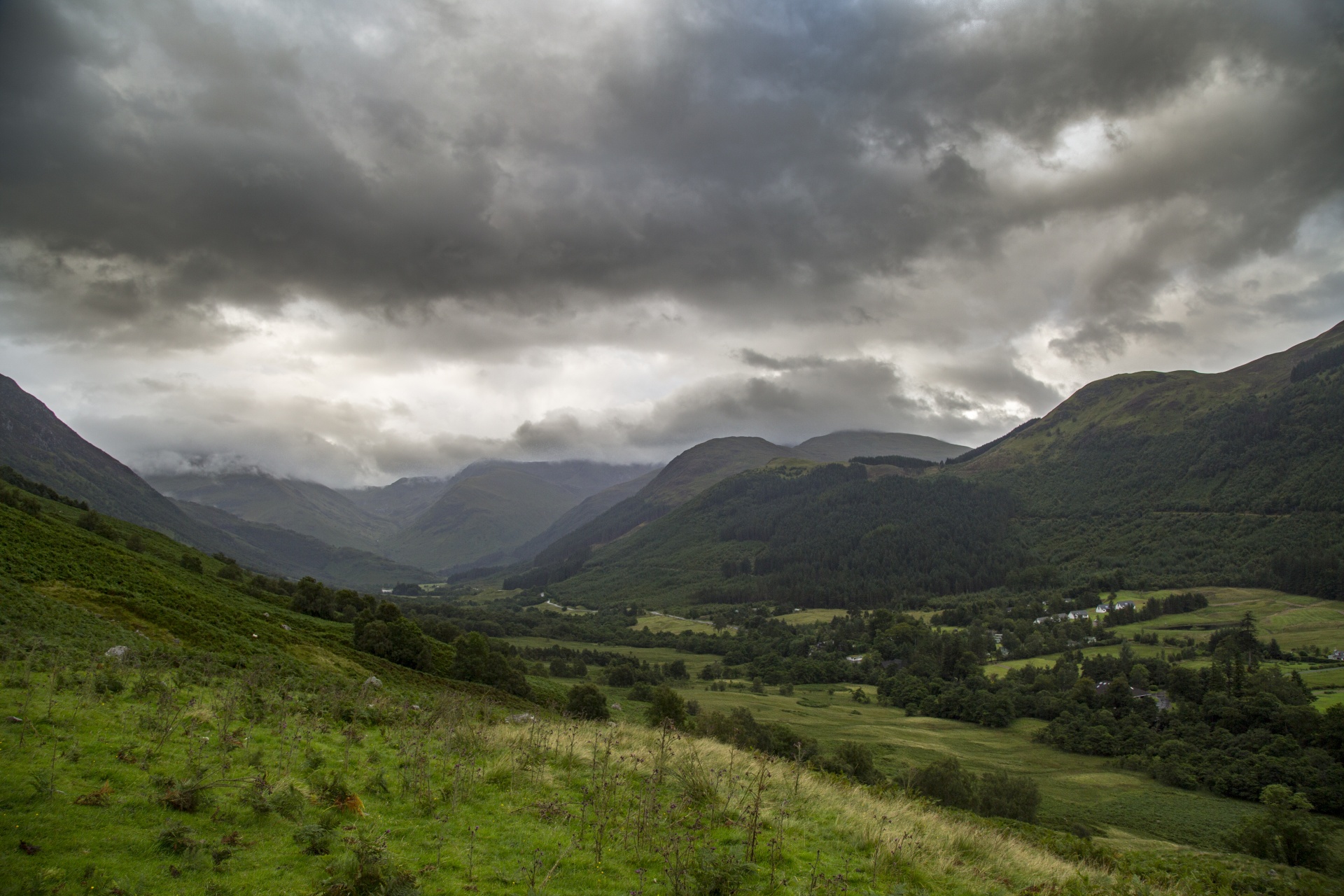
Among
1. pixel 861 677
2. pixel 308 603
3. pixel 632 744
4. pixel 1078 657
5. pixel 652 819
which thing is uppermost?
pixel 652 819

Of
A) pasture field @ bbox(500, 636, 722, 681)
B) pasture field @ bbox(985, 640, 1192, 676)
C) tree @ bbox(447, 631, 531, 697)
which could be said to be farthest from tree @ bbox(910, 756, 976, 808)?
pasture field @ bbox(500, 636, 722, 681)

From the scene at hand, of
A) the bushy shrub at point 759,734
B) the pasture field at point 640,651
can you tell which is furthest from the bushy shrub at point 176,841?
the pasture field at point 640,651

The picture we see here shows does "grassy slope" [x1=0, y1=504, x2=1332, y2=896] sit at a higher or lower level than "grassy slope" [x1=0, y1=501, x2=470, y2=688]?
higher

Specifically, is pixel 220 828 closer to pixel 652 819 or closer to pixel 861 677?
pixel 652 819

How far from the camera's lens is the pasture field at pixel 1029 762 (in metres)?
59.9

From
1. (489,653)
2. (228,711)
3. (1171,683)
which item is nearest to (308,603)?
(489,653)

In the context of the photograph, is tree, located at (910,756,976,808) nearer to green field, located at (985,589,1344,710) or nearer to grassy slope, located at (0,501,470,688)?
grassy slope, located at (0,501,470,688)

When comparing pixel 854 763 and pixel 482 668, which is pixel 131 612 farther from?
pixel 854 763

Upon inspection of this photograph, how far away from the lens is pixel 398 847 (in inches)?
460

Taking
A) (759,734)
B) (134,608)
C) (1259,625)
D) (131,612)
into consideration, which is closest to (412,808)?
(131,612)

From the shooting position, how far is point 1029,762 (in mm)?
86375

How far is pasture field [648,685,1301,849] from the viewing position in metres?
59.9

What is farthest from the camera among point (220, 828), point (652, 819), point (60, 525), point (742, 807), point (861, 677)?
point (861, 677)

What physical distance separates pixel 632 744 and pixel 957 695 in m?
120
